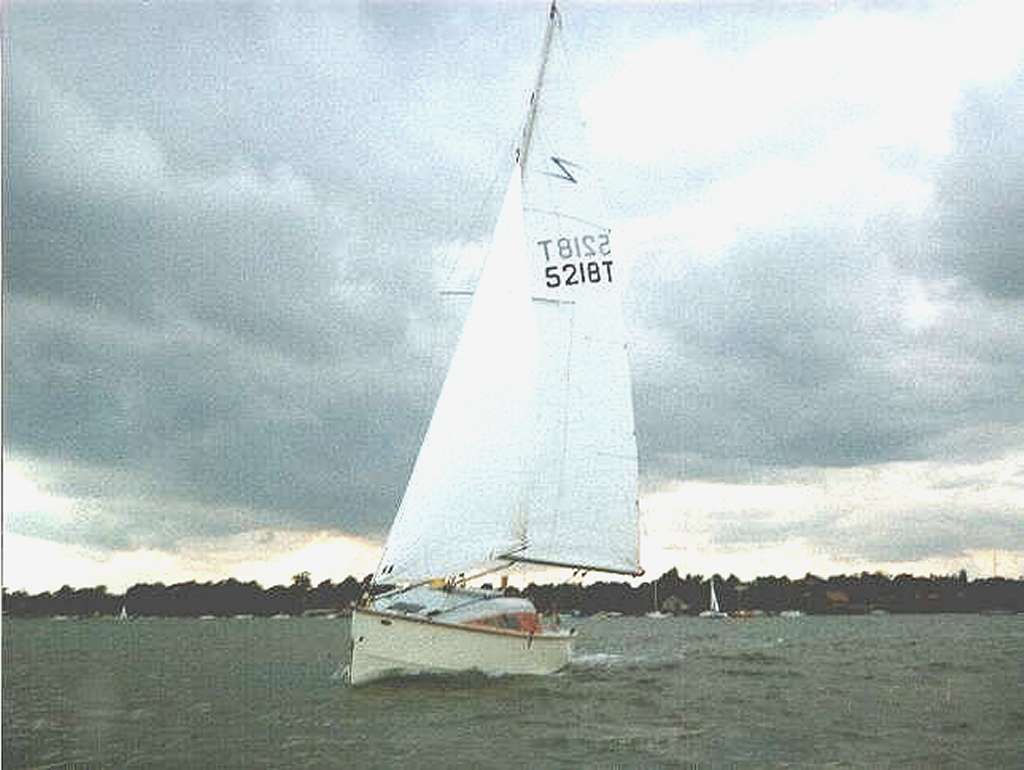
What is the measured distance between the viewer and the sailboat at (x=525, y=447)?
22766 millimetres

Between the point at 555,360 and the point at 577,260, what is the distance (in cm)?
253

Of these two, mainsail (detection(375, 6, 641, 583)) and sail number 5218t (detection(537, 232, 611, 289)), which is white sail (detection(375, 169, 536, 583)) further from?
sail number 5218t (detection(537, 232, 611, 289))

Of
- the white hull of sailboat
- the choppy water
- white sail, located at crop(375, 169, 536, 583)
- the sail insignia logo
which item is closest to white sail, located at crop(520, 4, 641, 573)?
the sail insignia logo

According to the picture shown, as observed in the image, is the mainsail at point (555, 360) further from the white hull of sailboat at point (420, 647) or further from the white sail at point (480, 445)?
the white hull of sailboat at point (420, 647)

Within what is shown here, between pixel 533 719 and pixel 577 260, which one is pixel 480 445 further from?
pixel 533 719

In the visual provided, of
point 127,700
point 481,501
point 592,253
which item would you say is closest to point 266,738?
point 481,501

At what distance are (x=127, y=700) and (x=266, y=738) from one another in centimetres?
942

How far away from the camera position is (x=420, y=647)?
22.5 meters

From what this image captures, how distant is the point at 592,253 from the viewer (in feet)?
84.7

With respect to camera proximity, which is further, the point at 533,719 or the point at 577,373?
the point at 577,373

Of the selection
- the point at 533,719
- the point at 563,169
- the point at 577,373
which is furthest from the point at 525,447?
the point at 563,169

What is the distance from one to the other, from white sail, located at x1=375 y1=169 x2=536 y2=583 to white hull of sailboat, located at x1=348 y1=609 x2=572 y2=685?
38.9 inches

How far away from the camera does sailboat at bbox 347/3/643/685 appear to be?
74.7 ft

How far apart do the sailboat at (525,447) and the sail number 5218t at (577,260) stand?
29mm
